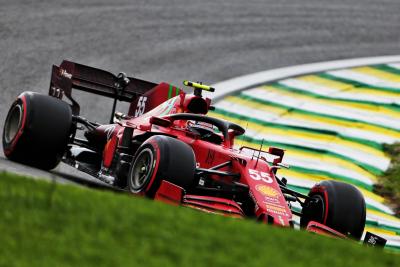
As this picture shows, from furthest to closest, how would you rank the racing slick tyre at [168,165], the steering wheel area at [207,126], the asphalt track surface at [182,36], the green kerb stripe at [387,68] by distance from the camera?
the green kerb stripe at [387,68] → the asphalt track surface at [182,36] → the steering wheel area at [207,126] → the racing slick tyre at [168,165]

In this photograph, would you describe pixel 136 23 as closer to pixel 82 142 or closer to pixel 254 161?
pixel 82 142

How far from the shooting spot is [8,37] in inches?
678

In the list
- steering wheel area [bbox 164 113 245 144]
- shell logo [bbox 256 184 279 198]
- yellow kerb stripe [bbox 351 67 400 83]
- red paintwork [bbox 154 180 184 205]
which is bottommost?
red paintwork [bbox 154 180 184 205]

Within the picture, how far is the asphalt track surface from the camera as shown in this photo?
56.0ft

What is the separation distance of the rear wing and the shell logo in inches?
133

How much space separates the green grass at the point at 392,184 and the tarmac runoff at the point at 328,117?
100 mm

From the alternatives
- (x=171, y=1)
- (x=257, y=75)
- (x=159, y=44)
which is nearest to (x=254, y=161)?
(x=257, y=75)

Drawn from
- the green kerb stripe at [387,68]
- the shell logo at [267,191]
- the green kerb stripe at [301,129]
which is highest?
the green kerb stripe at [387,68]

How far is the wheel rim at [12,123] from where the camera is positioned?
10.6 meters

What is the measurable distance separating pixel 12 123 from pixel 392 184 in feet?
16.5

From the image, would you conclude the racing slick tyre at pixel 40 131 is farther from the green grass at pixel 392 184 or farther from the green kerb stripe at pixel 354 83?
the green kerb stripe at pixel 354 83

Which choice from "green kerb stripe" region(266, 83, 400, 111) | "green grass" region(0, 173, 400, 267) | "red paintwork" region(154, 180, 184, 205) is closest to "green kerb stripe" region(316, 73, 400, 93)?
"green kerb stripe" region(266, 83, 400, 111)

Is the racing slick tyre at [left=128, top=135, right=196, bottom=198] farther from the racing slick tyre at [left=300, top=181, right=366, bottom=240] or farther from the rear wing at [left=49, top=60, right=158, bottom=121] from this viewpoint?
the rear wing at [left=49, top=60, right=158, bottom=121]

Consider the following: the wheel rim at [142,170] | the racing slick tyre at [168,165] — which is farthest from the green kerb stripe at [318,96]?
the racing slick tyre at [168,165]
